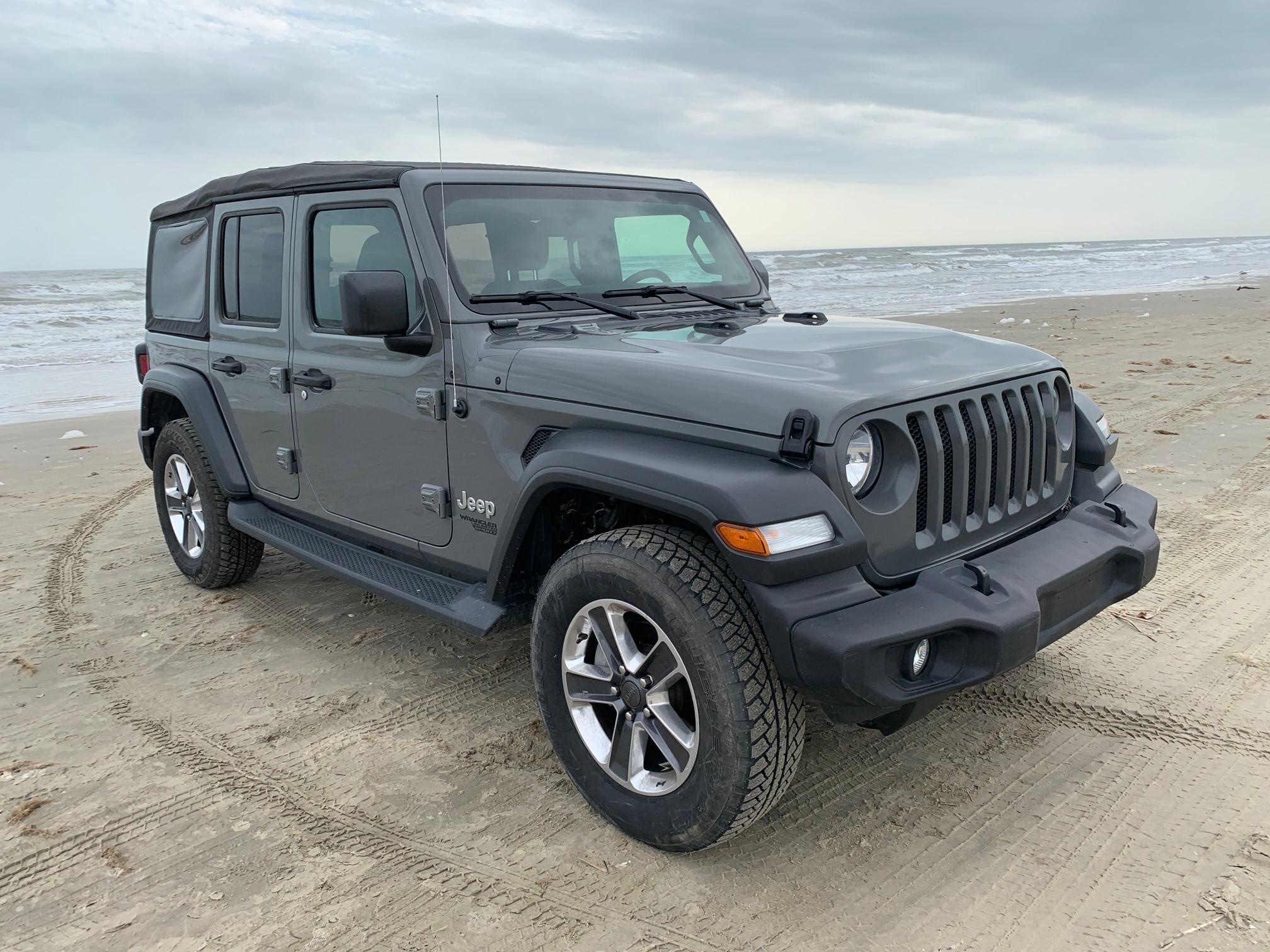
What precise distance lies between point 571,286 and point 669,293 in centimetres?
41

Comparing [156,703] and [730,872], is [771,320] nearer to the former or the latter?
[730,872]

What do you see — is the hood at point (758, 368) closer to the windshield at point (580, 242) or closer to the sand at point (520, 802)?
the windshield at point (580, 242)

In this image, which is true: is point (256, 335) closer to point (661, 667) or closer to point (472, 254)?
point (472, 254)

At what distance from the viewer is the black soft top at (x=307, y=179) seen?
11.5 feet

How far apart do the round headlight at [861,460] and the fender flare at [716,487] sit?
12cm

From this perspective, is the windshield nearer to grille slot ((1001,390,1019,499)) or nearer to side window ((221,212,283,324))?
side window ((221,212,283,324))

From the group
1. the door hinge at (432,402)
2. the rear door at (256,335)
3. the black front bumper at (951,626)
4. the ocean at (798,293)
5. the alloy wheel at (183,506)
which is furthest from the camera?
the ocean at (798,293)

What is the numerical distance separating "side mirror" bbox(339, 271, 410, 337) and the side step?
0.91 metres

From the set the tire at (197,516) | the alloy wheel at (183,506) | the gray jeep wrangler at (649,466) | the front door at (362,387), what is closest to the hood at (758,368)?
the gray jeep wrangler at (649,466)

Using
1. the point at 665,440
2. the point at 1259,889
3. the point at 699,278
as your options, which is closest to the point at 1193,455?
the point at 699,278

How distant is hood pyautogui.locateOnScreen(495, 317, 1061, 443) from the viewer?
2432 mm

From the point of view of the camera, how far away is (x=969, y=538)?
270 cm

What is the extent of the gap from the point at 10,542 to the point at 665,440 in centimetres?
491

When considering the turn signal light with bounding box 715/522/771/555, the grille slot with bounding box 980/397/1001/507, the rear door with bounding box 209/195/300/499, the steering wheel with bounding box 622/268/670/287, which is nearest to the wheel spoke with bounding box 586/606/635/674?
the turn signal light with bounding box 715/522/771/555
